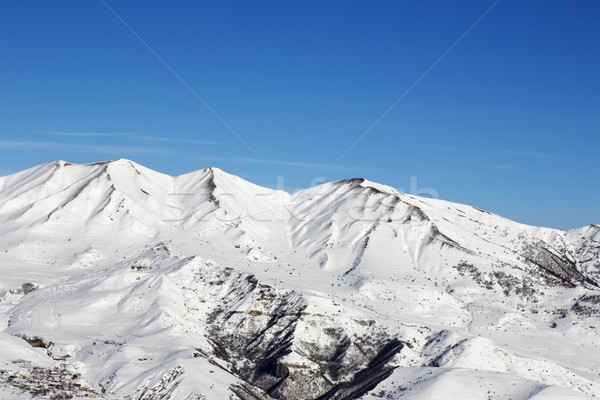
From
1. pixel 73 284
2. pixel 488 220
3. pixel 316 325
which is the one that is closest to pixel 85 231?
pixel 73 284

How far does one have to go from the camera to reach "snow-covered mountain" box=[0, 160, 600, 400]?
51125 millimetres

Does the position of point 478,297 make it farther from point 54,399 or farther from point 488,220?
point 54,399

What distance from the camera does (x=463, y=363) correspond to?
2242 inches

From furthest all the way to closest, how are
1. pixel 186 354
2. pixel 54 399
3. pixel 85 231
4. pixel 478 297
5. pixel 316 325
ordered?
pixel 85 231 → pixel 478 297 → pixel 316 325 → pixel 186 354 → pixel 54 399

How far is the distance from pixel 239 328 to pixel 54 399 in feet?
89.1

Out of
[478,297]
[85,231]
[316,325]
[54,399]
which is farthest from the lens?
[85,231]

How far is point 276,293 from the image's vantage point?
2783 inches

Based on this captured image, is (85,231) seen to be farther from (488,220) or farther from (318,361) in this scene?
(488,220)

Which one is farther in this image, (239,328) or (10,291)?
(10,291)

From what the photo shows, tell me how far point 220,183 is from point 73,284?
5758cm

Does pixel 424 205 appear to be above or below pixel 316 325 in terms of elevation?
above

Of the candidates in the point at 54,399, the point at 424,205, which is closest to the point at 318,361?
the point at 54,399

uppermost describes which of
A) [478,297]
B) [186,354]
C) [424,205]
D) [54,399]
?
[424,205]

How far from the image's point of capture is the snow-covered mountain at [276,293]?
51.1 meters
